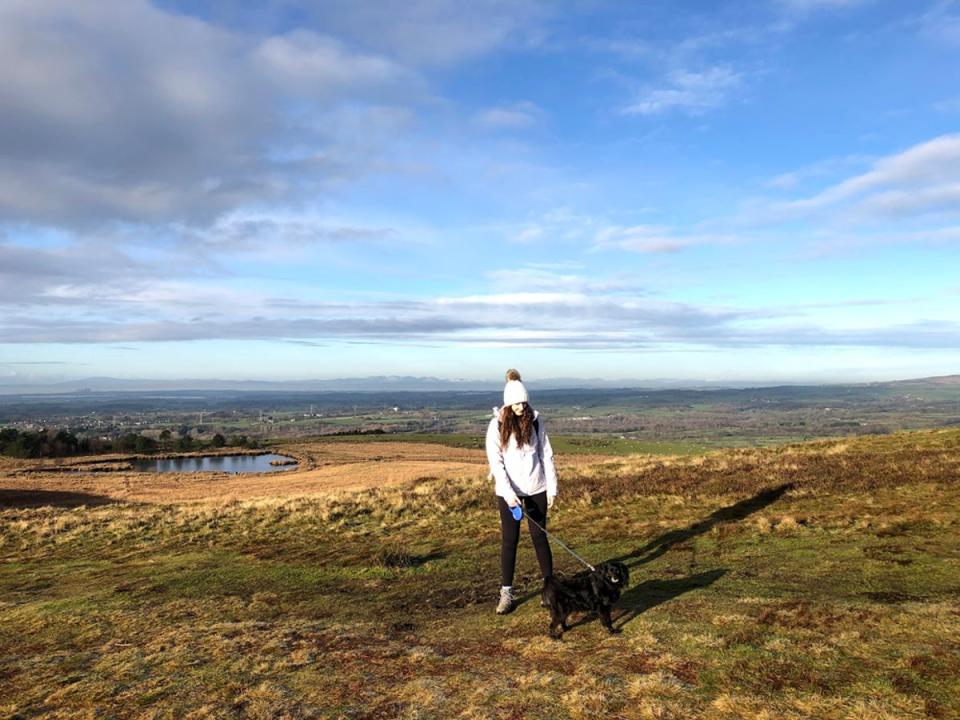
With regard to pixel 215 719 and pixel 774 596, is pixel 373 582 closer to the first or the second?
pixel 215 719

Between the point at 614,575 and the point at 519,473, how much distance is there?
166 cm

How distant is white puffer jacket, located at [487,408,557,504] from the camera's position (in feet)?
24.8

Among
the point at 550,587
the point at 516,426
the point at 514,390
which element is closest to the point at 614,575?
the point at 550,587

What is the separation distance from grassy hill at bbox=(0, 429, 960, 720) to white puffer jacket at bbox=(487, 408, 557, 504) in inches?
61.2

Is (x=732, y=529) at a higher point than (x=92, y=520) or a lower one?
higher

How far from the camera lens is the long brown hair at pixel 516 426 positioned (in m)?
7.52

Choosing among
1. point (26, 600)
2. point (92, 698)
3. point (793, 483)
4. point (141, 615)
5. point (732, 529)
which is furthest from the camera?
point (793, 483)

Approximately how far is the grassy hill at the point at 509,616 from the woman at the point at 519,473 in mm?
723

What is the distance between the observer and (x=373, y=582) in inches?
401

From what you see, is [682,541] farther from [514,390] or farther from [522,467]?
[514,390]

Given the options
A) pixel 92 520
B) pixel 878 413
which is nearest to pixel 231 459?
pixel 92 520

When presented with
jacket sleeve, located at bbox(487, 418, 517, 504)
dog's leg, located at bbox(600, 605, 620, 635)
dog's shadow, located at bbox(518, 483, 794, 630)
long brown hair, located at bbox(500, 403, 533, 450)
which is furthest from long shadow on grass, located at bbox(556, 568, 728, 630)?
long brown hair, located at bbox(500, 403, 533, 450)

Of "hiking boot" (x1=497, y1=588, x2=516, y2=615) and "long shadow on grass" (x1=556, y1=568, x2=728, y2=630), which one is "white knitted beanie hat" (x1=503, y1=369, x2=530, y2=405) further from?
"long shadow on grass" (x1=556, y1=568, x2=728, y2=630)

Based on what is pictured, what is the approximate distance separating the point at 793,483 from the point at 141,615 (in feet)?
49.1
